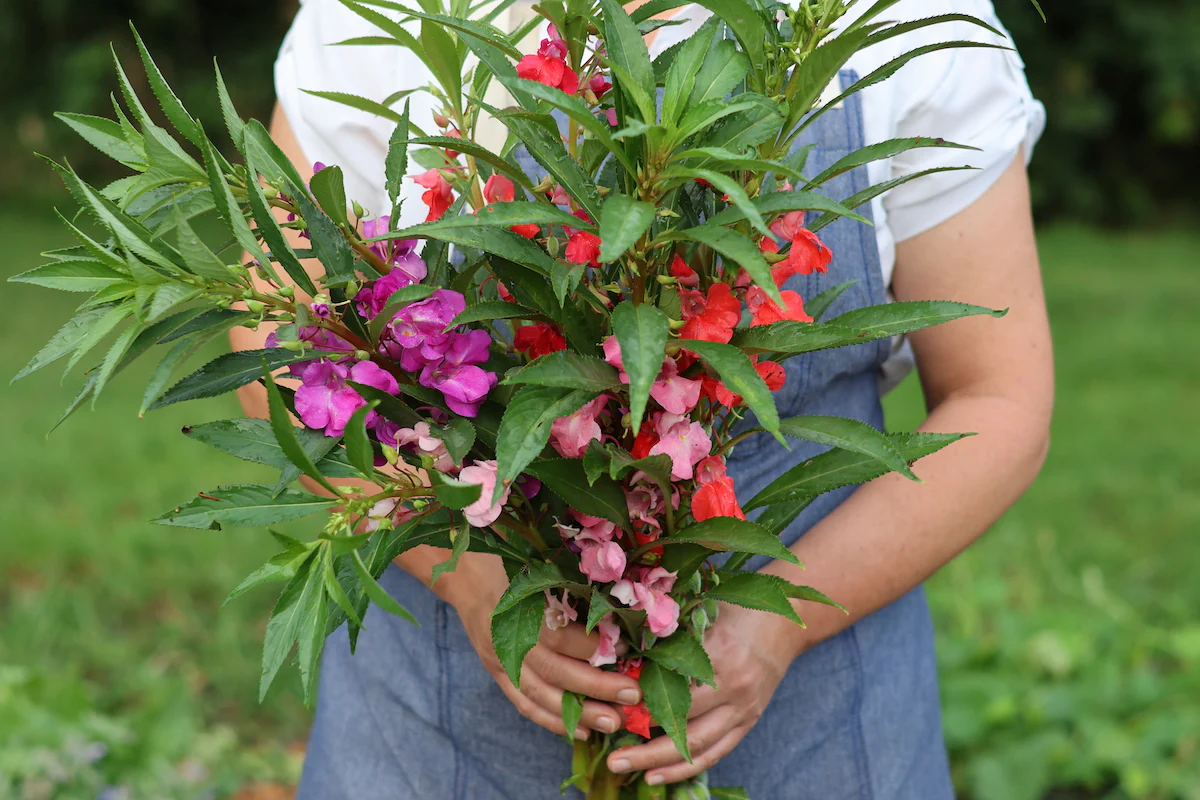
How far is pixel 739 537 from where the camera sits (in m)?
0.71

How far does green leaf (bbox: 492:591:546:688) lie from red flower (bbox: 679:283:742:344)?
0.73 ft

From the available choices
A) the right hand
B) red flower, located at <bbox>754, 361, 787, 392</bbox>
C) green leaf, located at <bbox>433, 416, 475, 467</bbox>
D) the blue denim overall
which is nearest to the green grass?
the blue denim overall

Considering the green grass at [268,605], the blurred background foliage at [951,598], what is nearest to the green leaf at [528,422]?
the green grass at [268,605]

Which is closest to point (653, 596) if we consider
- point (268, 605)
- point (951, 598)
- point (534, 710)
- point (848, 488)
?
point (534, 710)

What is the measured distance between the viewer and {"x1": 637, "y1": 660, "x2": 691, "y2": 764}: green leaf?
799 millimetres

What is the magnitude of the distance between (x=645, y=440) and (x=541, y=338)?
0.09m

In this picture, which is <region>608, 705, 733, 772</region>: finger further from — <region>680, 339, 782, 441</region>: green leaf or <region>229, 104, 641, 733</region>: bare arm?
<region>680, 339, 782, 441</region>: green leaf

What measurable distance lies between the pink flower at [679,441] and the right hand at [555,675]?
0.23 metres

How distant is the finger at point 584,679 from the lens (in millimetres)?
864

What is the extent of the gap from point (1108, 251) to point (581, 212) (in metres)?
7.48

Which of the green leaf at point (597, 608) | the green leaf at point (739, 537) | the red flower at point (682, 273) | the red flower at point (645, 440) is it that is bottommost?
the green leaf at point (597, 608)

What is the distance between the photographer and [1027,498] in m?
3.78

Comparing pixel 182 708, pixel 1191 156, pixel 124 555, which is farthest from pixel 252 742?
pixel 1191 156

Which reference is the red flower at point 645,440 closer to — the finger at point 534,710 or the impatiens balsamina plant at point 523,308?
the impatiens balsamina plant at point 523,308
